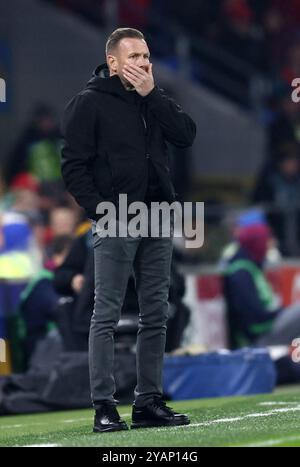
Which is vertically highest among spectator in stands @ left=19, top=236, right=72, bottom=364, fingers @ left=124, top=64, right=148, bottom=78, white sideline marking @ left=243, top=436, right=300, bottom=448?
fingers @ left=124, top=64, right=148, bottom=78

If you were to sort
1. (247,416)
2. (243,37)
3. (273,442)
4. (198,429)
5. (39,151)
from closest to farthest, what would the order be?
(273,442), (198,429), (247,416), (39,151), (243,37)

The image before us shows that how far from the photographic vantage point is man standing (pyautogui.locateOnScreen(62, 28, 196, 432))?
702 cm

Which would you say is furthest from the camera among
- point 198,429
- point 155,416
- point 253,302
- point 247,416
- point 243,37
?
point 243,37

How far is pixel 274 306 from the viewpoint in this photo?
12977 millimetres

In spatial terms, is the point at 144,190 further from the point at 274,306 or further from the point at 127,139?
the point at 274,306

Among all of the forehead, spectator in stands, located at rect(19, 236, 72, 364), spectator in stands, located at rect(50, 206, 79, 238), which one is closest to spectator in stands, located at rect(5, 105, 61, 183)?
spectator in stands, located at rect(50, 206, 79, 238)

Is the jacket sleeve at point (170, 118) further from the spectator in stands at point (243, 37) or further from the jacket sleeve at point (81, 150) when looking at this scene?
the spectator in stands at point (243, 37)

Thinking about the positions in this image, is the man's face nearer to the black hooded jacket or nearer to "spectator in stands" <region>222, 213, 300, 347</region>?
the black hooded jacket

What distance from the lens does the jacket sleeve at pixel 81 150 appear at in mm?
6984

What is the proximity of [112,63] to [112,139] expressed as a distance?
39 cm

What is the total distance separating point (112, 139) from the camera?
7.05 meters

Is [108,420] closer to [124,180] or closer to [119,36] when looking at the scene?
[124,180]

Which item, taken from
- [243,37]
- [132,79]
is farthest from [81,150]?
[243,37]
